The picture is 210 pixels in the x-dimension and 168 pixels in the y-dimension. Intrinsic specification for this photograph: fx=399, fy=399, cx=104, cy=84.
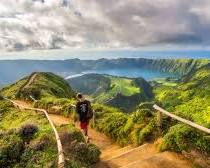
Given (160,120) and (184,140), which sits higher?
(160,120)

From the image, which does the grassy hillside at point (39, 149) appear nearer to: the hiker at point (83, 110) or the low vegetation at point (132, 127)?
the hiker at point (83, 110)

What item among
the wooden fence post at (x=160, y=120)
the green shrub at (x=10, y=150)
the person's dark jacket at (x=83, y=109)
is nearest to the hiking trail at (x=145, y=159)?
the wooden fence post at (x=160, y=120)

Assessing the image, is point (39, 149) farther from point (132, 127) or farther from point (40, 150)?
point (132, 127)

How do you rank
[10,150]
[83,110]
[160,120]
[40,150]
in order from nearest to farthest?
[40,150] < [10,150] < [160,120] < [83,110]

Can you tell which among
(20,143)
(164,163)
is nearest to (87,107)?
(20,143)

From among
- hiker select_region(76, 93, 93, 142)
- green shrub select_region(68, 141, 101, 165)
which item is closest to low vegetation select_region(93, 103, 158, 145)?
hiker select_region(76, 93, 93, 142)

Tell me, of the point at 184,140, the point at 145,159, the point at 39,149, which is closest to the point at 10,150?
the point at 39,149

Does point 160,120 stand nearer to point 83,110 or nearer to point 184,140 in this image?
point 184,140

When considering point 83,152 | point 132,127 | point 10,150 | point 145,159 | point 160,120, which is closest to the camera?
point 145,159

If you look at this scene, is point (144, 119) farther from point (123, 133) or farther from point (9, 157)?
point (9, 157)

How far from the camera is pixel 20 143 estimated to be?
811 inches

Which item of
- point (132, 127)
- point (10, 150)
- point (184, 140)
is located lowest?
point (132, 127)

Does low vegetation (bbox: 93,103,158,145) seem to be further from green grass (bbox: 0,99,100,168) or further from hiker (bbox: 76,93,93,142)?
green grass (bbox: 0,99,100,168)

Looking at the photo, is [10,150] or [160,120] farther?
[160,120]
